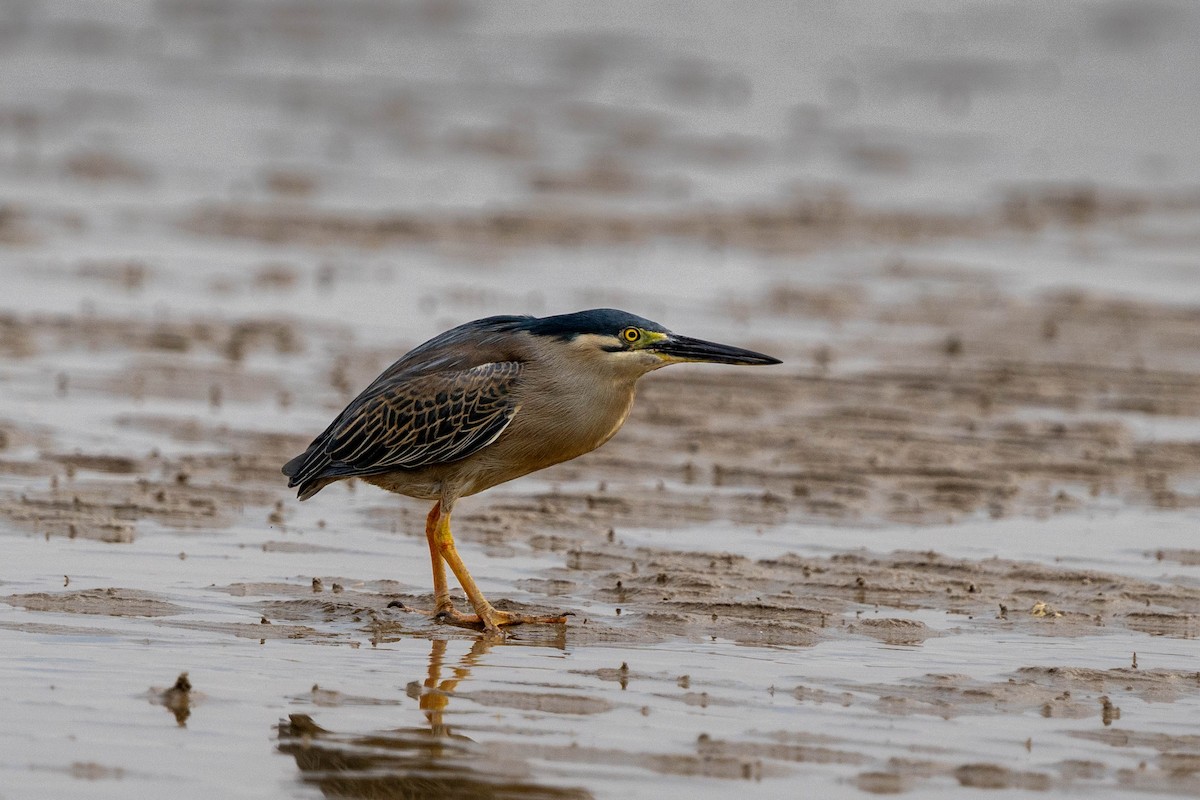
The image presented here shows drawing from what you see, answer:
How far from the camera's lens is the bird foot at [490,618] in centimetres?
906

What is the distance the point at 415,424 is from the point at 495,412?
0.42 metres

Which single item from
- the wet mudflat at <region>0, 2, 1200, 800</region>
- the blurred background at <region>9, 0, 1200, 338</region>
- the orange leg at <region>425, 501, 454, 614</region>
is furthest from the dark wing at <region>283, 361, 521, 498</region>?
the blurred background at <region>9, 0, 1200, 338</region>

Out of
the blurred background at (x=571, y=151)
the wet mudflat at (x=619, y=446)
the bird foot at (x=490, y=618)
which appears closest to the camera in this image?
the wet mudflat at (x=619, y=446)

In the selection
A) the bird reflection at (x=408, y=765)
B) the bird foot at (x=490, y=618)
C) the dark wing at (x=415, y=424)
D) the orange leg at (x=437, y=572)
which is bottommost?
the bird reflection at (x=408, y=765)

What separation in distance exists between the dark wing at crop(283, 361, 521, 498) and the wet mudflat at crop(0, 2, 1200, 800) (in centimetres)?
57

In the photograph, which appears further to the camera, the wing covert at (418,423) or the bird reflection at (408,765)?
the wing covert at (418,423)

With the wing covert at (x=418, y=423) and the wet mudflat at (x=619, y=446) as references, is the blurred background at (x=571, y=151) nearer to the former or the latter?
the wet mudflat at (x=619, y=446)

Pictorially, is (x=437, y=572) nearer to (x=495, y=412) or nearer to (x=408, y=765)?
(x=495, y=412)

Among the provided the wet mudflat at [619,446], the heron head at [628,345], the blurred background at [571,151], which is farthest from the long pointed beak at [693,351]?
the blurred background at [571,151]

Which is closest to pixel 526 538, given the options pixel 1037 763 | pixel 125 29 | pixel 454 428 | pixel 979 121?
pixel 454 428

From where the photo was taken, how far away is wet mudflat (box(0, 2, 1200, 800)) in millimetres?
7418

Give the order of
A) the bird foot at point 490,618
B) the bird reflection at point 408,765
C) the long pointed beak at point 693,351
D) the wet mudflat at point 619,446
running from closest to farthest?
the bird reflection at point 408,765 → the wet mudflat at point 619,446 → the bird foot at point 490,618 → the long pointed beak at point 693,351

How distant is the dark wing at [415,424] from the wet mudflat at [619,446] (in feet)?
1.86

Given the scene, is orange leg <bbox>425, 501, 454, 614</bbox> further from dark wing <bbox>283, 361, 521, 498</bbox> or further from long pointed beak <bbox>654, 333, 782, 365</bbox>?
long pointed beak <bbox>654, 333, 782, 365</bbox>
